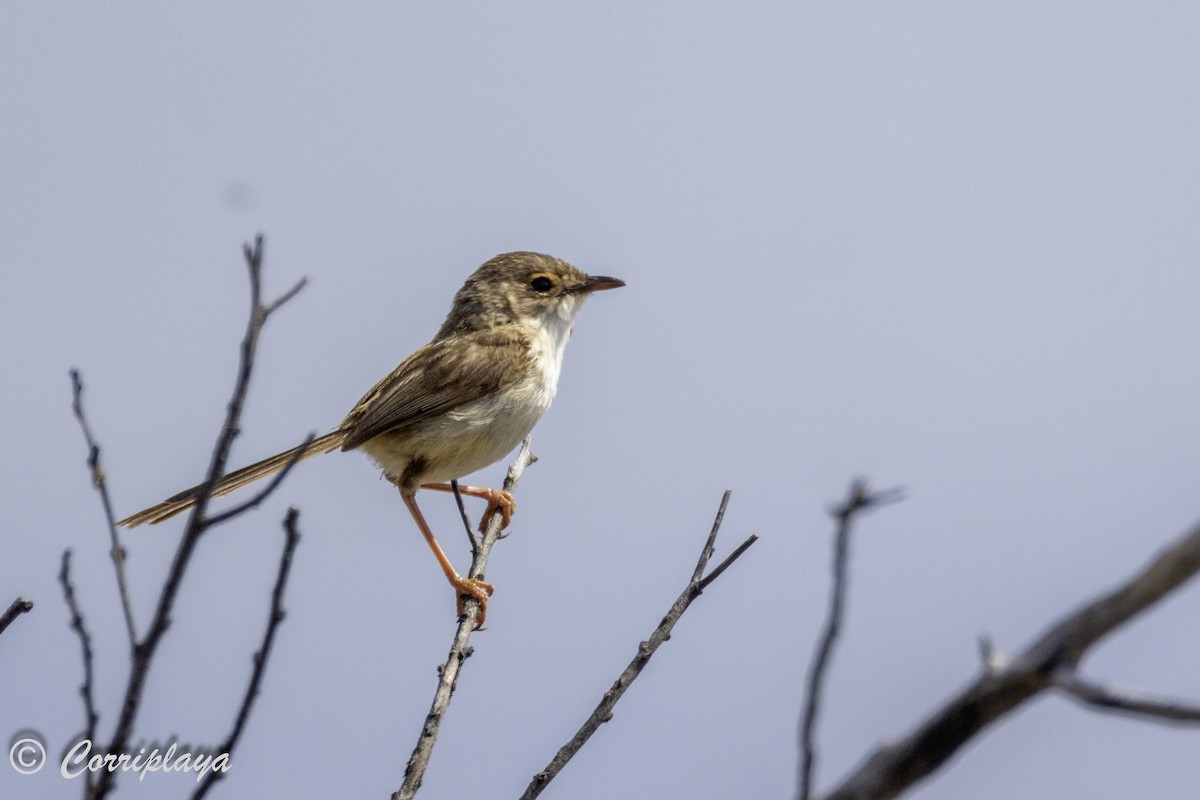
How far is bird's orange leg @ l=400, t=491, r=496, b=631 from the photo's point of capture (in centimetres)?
674

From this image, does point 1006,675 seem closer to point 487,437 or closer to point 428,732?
point 428,732

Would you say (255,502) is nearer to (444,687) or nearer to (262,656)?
(262,656)

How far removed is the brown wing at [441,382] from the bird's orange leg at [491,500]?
0.56 meters

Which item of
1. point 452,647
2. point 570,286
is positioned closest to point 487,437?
point 570,286

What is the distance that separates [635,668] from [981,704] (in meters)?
2.72

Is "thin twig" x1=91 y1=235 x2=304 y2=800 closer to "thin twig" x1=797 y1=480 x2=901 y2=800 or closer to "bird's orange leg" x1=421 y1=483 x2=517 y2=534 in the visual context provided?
"thin twig" x1=797 y1=480 x2=901 y2=800

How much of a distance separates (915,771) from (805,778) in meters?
0.47

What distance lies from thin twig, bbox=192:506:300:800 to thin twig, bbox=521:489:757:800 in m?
1.35

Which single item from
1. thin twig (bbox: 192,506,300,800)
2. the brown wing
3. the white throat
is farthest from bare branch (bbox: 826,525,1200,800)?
the white throat

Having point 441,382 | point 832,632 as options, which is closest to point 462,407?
point 441,382

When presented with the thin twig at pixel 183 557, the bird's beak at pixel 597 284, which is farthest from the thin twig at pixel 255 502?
the bird's beak at pixel 597 284

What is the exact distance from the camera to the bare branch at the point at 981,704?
1536mm

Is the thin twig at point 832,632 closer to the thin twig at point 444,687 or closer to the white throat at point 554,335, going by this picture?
the thin twig at point 444,687

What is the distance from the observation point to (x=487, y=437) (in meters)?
7.35
